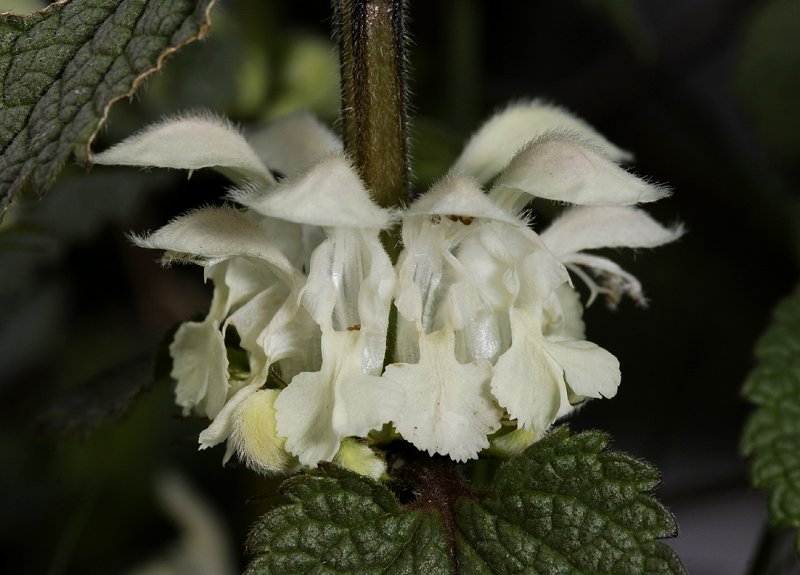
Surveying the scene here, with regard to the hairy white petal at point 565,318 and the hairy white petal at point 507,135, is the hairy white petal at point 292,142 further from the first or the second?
the hairy white petal at point 565,318

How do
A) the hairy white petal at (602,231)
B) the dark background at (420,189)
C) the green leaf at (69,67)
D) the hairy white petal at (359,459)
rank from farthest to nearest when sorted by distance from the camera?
the dark background at (420,189)
the hairy white petal at (602,231)
the hairy white petal at (359,459)
the green leaf at (69,67)

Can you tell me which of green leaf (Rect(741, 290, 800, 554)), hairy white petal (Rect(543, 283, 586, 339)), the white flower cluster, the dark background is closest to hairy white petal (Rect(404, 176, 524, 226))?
the white flower cluster

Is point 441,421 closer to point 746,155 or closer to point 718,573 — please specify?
point 718,573

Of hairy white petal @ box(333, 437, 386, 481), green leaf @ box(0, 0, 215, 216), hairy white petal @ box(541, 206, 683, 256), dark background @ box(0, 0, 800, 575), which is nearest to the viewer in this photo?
green leaf @ box(0, 0, 215, 216)

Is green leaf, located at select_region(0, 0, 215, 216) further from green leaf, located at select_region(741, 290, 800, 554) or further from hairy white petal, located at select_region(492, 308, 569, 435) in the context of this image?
green leaf, located at select_region(741, 290, 800, 554)

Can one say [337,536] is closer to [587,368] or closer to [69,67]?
[587,368]

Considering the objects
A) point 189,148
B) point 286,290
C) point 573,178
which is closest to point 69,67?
point 189,148

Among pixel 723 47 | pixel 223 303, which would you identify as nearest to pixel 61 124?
pixel 223 303

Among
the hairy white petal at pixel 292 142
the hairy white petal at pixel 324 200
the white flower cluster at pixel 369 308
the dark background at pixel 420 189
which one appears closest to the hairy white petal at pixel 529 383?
the white flower cluster at pixel 369 308
